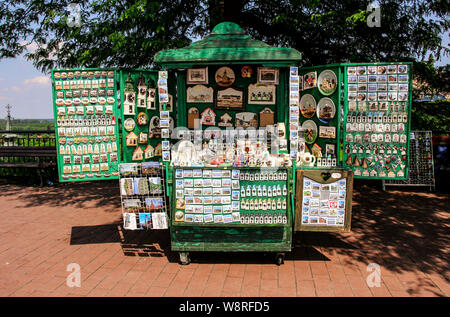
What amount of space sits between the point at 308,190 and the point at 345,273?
113 centimetres

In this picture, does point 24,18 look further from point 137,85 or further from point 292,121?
point 292,121

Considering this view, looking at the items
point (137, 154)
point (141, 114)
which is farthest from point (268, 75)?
point (137, 154)

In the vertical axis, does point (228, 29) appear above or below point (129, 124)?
above

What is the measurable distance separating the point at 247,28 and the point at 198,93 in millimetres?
3197

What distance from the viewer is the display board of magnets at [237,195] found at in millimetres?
4645

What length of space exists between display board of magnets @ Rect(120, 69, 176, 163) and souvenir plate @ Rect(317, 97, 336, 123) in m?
2.28

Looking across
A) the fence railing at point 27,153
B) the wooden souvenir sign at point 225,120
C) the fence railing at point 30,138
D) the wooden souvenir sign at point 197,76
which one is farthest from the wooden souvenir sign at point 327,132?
the fence railing at point 30,138

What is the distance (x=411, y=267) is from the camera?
4.62m

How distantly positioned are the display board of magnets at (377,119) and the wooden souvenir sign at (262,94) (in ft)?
3.79

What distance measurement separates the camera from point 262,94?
573cm

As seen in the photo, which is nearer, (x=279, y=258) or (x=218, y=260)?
(x=279, y=258)

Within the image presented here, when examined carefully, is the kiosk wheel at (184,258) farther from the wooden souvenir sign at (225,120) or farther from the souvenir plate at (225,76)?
the souvenir plate at (225,76)

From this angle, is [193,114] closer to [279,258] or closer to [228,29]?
[228,29]

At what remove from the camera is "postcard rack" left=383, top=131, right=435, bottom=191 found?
8.77m
